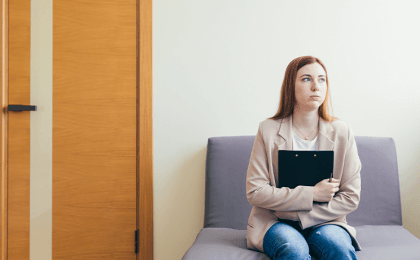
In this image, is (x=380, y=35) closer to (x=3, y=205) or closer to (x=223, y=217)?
(x=223, y=217)

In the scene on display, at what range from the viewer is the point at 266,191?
953 mm

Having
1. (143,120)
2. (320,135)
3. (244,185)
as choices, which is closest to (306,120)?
(320,135)

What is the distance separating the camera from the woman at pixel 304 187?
0.91 meters

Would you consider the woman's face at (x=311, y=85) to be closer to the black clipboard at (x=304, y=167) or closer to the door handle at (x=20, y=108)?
the black clipboard at (x=304, y=167)

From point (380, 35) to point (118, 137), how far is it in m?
1.66

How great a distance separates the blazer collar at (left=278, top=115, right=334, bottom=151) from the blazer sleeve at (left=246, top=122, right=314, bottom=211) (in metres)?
0.08

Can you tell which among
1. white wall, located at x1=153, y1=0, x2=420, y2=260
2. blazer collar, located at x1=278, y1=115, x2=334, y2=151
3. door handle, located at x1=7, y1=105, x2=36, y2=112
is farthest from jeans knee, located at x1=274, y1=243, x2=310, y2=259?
door handle, located at x1=7, y1=105, x2=36, y2=112

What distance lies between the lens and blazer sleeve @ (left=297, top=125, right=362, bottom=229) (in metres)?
0.93

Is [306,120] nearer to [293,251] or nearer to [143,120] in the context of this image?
[293,251]

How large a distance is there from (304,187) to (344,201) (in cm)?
17

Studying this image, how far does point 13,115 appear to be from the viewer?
1.47 meters

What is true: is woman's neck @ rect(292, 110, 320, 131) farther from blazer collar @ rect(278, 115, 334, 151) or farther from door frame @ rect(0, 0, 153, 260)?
door frame @ rect(0, 0, 153, 260)

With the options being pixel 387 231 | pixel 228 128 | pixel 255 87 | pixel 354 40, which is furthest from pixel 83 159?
pixel 354 40

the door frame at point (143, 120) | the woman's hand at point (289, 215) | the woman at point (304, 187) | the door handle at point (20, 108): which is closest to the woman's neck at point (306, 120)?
the woman at point (304, 187)
